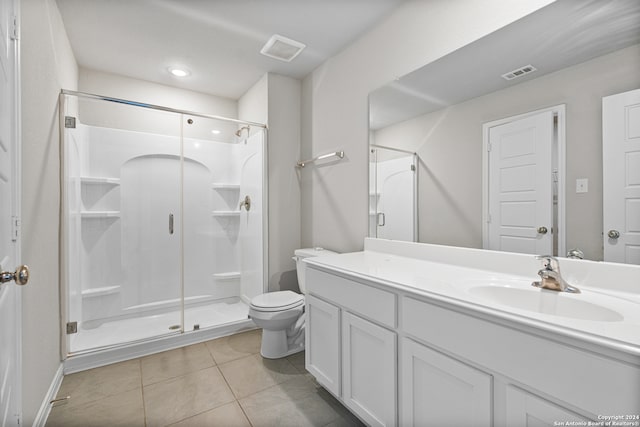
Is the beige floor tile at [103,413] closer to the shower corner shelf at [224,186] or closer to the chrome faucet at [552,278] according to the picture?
the shower corner shelf at [224,186]

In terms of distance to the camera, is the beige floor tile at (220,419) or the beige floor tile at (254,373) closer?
the beige floor tile at (220,419)

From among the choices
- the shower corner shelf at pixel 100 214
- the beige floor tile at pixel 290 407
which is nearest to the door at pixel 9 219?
the beige floor tile at pixel 290 407

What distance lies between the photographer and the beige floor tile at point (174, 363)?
189 cm

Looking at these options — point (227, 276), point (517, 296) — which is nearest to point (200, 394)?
point (227, 276)

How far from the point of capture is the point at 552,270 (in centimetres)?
109

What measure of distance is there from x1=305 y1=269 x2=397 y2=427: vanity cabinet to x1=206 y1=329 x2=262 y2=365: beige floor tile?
2.52 ft

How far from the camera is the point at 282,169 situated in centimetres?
281

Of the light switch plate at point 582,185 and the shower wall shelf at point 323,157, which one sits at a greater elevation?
the shower wall shelf at point 323,157

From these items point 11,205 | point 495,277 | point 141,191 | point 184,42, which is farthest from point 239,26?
point 495,277

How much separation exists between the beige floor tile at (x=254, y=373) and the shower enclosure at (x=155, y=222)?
566 millimetres

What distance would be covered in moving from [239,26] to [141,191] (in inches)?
63.0

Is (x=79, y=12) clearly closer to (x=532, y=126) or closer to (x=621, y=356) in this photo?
(x=532, y=126)

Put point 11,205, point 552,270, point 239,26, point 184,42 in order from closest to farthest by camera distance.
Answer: point 11,205
point 552,270
point 239,26
point 184,42

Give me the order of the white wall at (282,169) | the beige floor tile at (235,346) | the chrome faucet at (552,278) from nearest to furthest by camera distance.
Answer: the chrome faucet at (552,278) < the beige floor tile at (235,346) < the white wall at (282,169)
